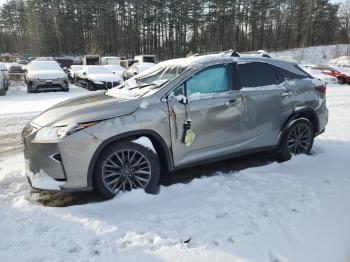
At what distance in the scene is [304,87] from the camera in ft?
18.4

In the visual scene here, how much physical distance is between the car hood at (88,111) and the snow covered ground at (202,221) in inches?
37.5

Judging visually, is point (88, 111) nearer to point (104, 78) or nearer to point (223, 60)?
point (223, 60)

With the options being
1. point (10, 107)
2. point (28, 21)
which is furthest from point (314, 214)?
point (28, 21)

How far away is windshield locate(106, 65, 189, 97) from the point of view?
455 cm

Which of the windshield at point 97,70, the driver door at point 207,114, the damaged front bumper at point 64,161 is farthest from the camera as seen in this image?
the windshield at point 97,70

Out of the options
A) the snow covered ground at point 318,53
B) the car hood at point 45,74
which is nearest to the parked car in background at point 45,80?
the car hood at point 45,74

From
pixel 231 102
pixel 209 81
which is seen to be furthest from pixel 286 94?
pixel 209 81

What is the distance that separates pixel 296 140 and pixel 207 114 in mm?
1850

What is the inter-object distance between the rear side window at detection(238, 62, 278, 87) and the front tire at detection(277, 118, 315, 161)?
0.79 metres

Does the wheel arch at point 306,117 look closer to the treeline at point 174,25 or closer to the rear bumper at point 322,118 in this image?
the rear bumper at point 322,118

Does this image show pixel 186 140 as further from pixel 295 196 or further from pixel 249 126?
pixel 295 196

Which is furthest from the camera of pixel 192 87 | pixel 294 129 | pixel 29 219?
pixel 294 129

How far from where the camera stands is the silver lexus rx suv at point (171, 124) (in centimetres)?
391

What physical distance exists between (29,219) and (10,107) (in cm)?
971
